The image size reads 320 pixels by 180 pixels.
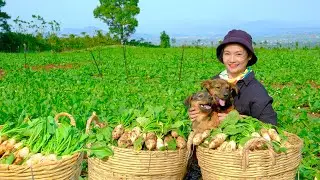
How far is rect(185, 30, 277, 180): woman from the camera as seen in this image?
4.86 m

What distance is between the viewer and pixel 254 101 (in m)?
4.89

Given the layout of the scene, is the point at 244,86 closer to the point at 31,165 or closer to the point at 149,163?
the point at 149,163

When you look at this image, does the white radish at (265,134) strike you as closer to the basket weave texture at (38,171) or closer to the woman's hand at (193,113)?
the woman's hand at (193,113)

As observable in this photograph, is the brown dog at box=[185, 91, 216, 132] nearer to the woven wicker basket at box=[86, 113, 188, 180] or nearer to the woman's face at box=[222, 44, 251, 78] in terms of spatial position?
the woven wicker basket at box=[86, 113, 188, 180]

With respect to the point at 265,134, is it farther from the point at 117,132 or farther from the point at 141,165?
the point at 117,132

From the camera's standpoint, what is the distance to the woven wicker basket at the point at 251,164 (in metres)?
3.60

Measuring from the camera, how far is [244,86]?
5027mm

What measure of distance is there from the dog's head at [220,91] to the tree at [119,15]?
6225 centimetres

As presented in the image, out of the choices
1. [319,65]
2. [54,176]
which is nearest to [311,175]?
[54,176]

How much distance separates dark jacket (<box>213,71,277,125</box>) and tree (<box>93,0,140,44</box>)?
6162 cm

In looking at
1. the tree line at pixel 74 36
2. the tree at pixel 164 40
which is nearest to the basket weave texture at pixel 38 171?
the tree line at pixel 74 36

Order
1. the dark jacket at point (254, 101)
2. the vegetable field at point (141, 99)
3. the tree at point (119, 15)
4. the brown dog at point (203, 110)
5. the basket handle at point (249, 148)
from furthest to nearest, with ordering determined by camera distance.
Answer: the tree at point (119, 15) → the vegetable field at point (141, 99) → the dark jacket at point (254, 101) → the brown dog at point (203, 110) → the basket handle at point (249, 148)

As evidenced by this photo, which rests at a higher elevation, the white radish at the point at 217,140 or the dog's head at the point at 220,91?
the dog's head at the point at 220,91

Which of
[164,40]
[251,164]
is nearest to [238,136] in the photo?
[251,164]
